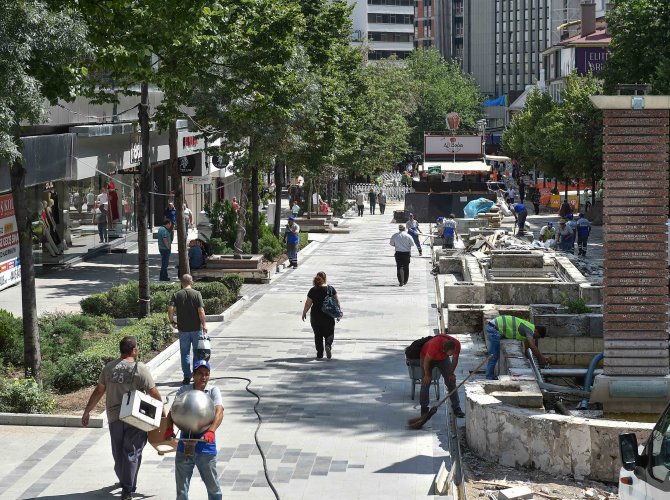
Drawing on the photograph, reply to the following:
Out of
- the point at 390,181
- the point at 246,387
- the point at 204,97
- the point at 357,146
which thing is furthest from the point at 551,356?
the point at 390,181

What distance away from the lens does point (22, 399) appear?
14.0 m

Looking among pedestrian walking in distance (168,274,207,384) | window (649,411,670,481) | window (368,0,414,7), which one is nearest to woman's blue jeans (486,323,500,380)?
pedestrian walking in distance (168,274,207,384)

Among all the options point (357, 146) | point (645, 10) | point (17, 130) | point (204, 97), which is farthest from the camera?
point (357, 146)

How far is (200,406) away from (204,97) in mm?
20094

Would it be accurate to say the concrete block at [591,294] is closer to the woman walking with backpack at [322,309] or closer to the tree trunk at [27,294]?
the woman walking with backpack at [322,309]

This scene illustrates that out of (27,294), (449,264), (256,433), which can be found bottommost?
(256,433)

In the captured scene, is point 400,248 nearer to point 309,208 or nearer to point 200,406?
point 200,406

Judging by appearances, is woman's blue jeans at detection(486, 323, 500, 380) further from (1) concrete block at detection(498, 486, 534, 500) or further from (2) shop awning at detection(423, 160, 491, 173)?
(2) shop awning at detection(423, 160, 491, 173)

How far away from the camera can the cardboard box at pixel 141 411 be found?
414 inches

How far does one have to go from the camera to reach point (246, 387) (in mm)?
16531

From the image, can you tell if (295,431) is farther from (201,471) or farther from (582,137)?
(582,137)

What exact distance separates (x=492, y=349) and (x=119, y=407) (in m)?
7.35

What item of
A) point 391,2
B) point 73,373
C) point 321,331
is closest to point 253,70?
point 321,331

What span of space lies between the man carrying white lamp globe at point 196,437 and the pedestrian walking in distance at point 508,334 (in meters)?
7.45
